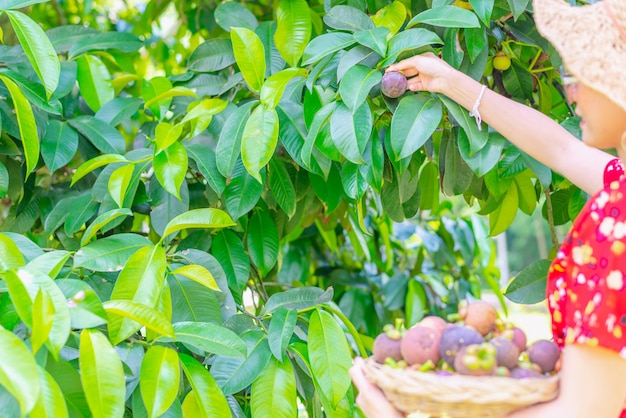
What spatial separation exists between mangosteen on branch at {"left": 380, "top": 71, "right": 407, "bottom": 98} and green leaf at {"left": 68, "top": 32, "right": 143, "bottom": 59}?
74 centimetres

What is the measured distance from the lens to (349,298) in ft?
7.72

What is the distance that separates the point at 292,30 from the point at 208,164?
310mm

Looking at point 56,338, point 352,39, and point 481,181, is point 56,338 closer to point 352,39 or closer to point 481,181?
point 352,39

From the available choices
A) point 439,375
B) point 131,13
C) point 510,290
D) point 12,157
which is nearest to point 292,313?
point 510,290

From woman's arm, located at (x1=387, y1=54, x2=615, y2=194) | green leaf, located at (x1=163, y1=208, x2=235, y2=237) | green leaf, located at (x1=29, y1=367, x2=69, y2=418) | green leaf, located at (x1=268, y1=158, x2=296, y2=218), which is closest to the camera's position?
green leaf, located at (x1=29, y1=367, x2=69, y2=418)

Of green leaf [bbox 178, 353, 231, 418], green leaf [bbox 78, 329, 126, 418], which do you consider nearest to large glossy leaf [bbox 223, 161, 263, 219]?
green leaf [bbox 178, 353, 231, 418]

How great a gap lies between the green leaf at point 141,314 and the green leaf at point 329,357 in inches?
10.3

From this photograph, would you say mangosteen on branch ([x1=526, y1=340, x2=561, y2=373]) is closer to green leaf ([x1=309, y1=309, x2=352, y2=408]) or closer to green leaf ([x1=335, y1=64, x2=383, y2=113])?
green leaf ([x1=309, y1=309, x2=352, y2=408])

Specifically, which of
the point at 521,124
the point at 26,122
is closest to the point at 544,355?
the point at 521,124

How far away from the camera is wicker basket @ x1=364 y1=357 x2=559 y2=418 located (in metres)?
0.82

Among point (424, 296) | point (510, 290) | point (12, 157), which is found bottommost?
point (424, 296)

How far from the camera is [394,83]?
4.17 ft

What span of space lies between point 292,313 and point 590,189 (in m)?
0.51

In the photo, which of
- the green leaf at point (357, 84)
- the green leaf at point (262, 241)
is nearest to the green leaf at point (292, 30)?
the green leaf at point (357, 84)
